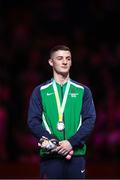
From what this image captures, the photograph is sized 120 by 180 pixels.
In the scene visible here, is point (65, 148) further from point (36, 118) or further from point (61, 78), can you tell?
point (61, 78)

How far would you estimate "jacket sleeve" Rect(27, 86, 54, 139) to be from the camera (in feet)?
13.5

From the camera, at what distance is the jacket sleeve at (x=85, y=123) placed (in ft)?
13.5

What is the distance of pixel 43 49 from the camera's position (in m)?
7.64

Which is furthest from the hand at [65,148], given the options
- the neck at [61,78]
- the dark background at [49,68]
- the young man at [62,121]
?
the dark background at [49,68]

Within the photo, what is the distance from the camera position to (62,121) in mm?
4133

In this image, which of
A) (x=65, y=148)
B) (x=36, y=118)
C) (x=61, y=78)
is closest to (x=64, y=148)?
(x=65, y=148)

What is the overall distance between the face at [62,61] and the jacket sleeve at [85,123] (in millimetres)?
189

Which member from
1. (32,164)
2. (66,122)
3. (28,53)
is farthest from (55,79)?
(28,53)

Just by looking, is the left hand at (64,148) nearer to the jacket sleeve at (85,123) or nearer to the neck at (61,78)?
the jacket sleeve at (85,123)

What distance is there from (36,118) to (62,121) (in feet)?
0.53

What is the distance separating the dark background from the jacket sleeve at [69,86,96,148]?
65.0 inches

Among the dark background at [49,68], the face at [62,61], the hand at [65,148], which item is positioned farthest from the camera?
the dark background at [49,68]

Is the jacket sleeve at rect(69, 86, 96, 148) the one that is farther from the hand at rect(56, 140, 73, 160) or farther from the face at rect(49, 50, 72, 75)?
the face at rect(49, 50, 72, 75)

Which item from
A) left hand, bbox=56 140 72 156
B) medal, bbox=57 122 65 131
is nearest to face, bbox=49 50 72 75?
medal, bbox=57 122 65 131
